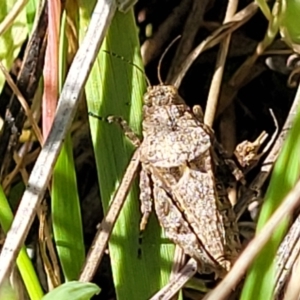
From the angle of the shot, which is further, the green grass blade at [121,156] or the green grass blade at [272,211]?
the green grass blade at [121,156]

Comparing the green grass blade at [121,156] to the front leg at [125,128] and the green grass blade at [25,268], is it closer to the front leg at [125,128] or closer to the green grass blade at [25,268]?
the front leg at [125,128]

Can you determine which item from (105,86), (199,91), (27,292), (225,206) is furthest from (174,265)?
(199,91)

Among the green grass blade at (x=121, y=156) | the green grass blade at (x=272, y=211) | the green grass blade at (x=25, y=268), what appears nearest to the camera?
the green grass blade at (x=272, y=211)

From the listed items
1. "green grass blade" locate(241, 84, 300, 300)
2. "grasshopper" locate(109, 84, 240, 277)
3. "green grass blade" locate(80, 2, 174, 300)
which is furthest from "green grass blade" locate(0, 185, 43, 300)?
"green grass blade" locate(241, 84, 300, 300)

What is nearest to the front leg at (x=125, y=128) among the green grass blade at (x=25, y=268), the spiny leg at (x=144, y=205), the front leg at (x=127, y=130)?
the front leg at (x=127, y=130)

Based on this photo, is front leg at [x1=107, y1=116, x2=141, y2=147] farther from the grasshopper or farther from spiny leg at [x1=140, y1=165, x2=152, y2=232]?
spiny leg at [x1=140, y1=165, x2=152, y2=232]

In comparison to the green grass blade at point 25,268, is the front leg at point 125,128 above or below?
above

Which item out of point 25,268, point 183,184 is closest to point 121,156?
point 183,184

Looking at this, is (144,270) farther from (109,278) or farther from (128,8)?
(128,8)
